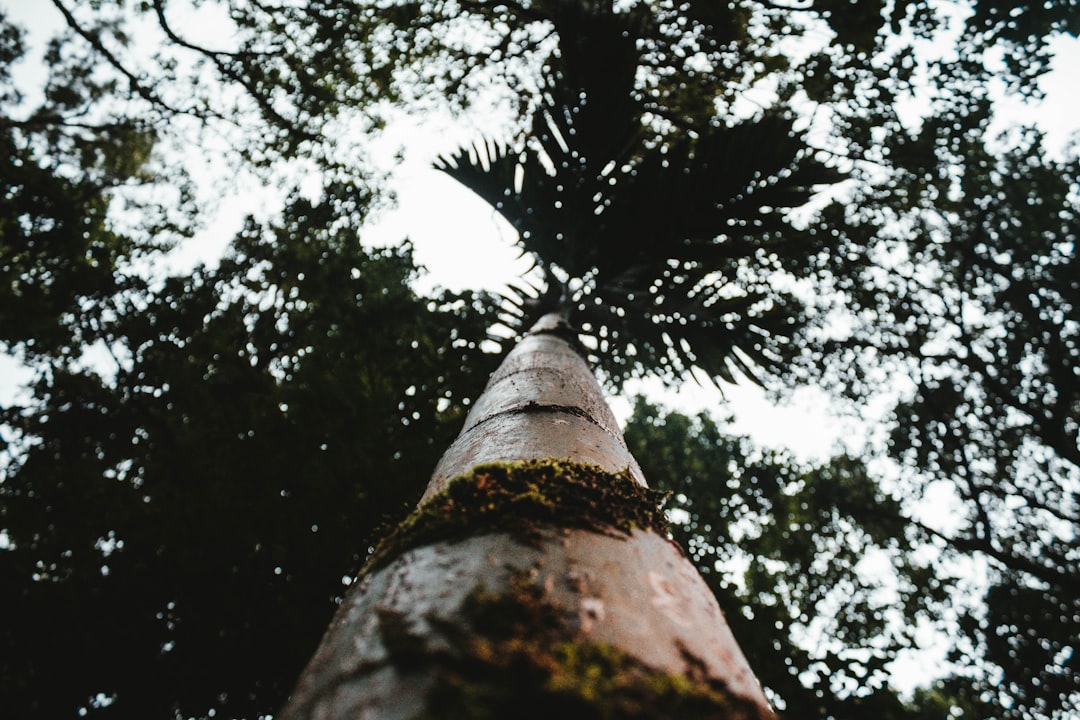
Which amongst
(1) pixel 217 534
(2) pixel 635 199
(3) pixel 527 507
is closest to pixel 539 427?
(3) pixel 527 507

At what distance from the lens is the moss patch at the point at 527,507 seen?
76 centimetres

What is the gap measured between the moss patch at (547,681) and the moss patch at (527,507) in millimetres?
194

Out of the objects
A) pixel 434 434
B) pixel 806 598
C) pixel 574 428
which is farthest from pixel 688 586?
pixel 806 598

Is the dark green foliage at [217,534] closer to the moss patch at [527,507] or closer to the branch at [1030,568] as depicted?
the moss patch at [527,507]

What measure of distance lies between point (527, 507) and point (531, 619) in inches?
9.9

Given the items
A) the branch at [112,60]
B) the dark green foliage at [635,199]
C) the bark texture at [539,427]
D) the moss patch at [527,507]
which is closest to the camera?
the moss patch at [527,507]

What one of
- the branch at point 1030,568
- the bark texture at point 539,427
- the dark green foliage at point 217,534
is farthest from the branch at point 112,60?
the branch at point 1030,568

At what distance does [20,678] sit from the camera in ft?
13.6

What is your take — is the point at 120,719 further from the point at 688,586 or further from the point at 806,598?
the point at 806,598

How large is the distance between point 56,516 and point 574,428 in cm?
562

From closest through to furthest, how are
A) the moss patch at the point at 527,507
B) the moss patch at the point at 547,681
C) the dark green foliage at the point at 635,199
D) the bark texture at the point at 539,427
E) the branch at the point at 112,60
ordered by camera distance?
the moss patch at the point at 547,681 < the moss patch at the point at 527,507 < the bark texture at the point at 539,427 < the dark green foliage at the point at 635,199 < the branch at the point at 112,60

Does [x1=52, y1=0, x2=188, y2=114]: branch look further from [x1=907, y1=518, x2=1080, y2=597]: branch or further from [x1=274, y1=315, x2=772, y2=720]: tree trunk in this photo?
[x1=907, y1=518, x2=1080, y2=597]: branch

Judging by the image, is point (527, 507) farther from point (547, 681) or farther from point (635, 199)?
point (635, 199)

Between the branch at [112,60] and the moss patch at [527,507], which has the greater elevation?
the branch at [112,60]
